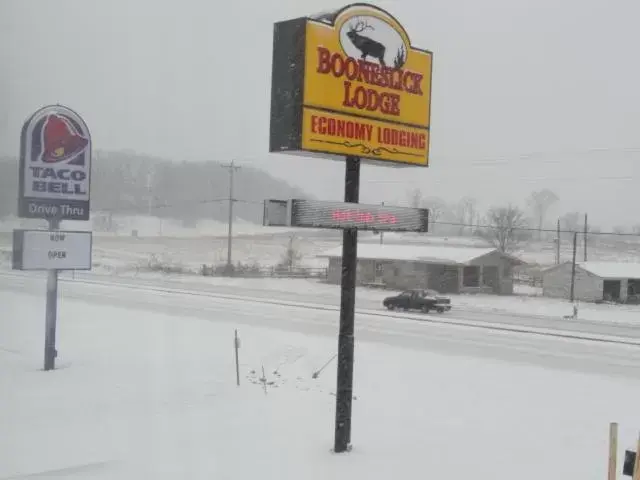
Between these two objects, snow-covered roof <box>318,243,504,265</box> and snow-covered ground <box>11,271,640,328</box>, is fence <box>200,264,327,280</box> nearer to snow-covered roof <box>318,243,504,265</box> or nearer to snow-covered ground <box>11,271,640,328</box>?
snow-covered ground <box>11,271,640,328</box>

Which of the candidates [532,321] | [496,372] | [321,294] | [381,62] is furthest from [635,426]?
[321,294]

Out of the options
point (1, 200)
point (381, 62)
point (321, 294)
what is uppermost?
point (381, 62)

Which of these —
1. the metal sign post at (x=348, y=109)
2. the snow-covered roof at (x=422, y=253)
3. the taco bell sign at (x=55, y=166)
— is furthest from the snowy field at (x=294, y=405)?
the snow-covered roof at (x=422, y=253)

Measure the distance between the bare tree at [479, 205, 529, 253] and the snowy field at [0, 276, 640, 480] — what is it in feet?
186

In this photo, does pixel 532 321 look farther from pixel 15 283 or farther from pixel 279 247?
pixel 279 247

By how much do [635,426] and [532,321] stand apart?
22.0 metres

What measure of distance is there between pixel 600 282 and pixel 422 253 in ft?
Answer: 43.5

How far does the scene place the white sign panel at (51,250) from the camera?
15.9m

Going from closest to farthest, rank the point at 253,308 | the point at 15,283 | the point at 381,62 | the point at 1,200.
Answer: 1. the point at 381,62
2. the point at 1,200
3. the point at 253,308
4. the point at 15,283

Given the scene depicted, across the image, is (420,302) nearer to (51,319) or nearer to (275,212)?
(51,319)

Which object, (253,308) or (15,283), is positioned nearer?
(253,308)

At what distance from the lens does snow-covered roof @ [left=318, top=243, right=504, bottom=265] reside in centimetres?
5122

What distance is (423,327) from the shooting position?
1108 inches

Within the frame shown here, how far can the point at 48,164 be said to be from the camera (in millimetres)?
16047
